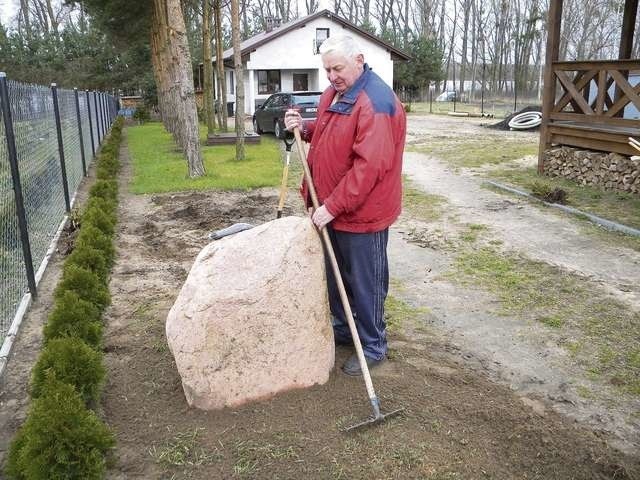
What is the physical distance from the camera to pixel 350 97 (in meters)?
3.25

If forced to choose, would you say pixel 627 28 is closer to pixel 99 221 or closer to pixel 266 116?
pixel 99 221

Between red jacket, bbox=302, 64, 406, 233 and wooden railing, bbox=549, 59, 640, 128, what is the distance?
7189 millimetres

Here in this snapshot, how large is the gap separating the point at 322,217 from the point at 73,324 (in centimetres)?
191

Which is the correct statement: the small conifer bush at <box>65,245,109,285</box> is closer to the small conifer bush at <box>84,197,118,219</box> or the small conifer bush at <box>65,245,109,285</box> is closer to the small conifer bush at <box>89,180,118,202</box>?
the small conifer bush at <box>84,197,118,219</box>

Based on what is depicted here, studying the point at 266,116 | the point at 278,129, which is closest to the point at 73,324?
the point at 278,129

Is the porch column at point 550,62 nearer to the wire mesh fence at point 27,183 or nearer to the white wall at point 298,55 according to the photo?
the wire mesh fence at point 27,183

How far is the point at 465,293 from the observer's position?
5.27 m

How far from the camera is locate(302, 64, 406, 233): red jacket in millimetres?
3162

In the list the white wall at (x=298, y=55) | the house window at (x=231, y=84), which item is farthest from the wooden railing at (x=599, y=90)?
the house window at (x=231, y=84)

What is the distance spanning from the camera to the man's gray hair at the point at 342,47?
321cm

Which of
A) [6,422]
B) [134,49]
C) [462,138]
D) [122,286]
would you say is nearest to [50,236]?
[122,286]

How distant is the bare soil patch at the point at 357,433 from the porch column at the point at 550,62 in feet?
26.8

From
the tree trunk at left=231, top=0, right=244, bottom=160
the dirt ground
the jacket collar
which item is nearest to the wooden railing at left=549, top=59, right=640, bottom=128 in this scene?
the dirt ground

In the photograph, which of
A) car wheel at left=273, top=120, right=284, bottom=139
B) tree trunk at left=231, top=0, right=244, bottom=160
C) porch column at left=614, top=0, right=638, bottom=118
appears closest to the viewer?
porch column at left=614, top=0, right=638, bottom=118
